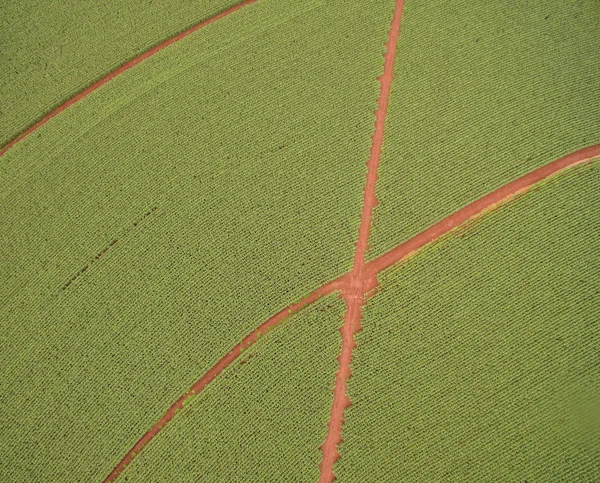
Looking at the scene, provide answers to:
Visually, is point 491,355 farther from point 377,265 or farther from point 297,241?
point 297,241

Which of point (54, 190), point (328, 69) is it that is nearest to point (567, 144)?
point (328, 69)

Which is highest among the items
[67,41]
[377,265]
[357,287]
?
[67,41]

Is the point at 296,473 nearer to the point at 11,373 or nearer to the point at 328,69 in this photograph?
the point at 11,373

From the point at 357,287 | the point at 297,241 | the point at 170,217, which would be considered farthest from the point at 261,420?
the point at 170,217

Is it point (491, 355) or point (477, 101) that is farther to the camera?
point (477, 101)

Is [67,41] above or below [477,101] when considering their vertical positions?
above

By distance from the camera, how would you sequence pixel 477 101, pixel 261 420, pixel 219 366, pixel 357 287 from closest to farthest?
pixel 261 420 → pixel 219 366 → pixel 357 287 → pixel 477 101

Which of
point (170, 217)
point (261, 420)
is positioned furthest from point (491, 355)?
point (170, 217)

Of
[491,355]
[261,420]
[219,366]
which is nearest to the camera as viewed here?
[261,420]

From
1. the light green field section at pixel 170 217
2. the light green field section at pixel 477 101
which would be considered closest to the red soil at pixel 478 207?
the light green field section at pixel 477 101
